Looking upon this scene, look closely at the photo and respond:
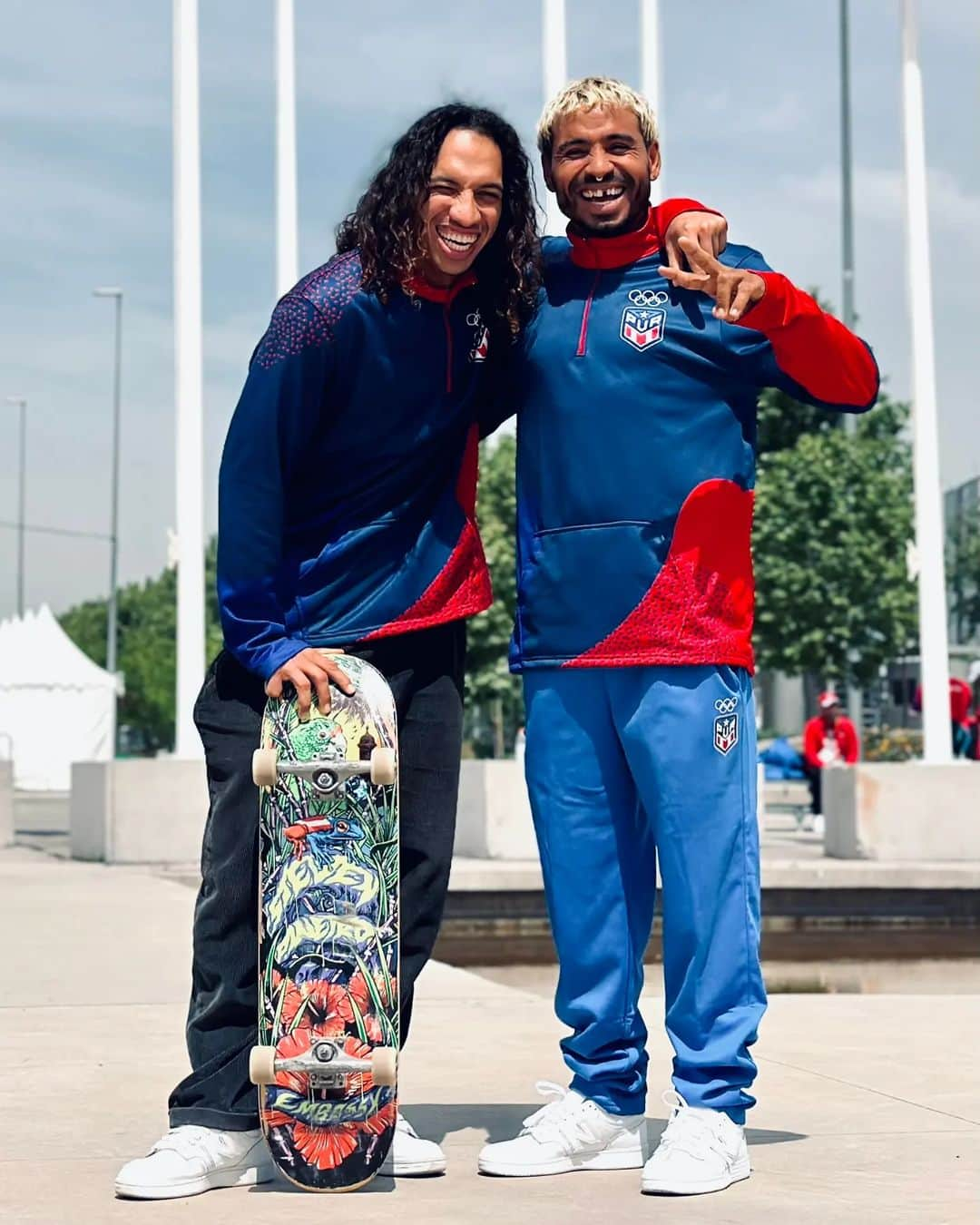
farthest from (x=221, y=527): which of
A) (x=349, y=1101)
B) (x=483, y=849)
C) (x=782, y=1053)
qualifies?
(x=483, y=849)

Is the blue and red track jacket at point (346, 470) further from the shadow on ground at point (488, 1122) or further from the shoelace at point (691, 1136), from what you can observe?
the shadow on ground at point (488, 1122)

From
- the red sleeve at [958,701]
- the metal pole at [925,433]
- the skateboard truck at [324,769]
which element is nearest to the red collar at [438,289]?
the skateboard truck at [324,769]

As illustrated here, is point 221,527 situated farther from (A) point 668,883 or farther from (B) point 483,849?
(B) point 483,849

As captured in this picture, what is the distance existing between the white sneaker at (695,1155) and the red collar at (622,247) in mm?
1755

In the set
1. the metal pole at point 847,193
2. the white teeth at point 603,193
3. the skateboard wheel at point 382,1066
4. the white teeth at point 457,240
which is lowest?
the skateboard wheel at point 382,1066

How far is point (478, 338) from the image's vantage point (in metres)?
4.20

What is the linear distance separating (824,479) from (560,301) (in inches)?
1216

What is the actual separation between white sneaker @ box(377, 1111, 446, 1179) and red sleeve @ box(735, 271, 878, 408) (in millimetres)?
1777

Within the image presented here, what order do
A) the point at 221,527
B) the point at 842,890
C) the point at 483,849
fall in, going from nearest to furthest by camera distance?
1. the point at 221,527
2. the point at 842,890
3. the point at 483,849

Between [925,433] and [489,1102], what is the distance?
12.4 m

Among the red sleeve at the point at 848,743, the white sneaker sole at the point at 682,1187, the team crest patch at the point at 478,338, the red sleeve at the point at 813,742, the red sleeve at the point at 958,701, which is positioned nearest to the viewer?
the white sneaker sole at the point at 682,1187

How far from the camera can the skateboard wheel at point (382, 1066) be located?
12.6 ft

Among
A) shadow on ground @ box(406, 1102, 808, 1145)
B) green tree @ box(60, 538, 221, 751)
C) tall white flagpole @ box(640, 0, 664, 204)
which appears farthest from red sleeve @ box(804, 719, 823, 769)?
green tree @ box(60, 538, 221, 751)

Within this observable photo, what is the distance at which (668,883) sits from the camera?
4.12 meters
